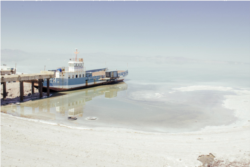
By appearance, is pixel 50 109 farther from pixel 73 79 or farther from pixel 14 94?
pixel 73 79

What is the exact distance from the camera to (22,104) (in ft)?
85.7

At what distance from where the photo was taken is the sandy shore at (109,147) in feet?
33.8

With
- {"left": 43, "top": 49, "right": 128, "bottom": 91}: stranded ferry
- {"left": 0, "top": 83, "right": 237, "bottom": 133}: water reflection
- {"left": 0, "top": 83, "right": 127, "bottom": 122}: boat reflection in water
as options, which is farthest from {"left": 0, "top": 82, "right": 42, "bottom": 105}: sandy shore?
{"left": 43, "top": 49, "right": 128, "bottom": 91}: stranded ferry

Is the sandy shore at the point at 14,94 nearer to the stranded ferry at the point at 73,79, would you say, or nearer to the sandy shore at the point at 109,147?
the stranded ferry at the point at 73,79

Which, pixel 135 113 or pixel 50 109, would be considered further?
pixel 50 109

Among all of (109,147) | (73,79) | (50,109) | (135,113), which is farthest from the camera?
(73,79)

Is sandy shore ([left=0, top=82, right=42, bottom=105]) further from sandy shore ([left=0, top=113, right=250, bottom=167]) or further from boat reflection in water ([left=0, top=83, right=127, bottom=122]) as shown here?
sandy shore ([left=0, top=113, right=250, bottom=167])

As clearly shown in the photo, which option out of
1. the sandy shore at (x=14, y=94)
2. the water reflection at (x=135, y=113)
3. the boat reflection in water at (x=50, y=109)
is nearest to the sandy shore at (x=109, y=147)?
the water reflection at (x=135, y=113)

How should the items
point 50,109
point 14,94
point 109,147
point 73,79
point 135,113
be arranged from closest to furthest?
point 109,147 → point 135,113 → point 50,109 → point 14,94 → point 73,79

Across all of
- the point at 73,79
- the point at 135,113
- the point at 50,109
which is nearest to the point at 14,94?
the point at 50,109

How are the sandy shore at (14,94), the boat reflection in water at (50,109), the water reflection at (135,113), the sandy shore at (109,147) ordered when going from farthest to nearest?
1. the sandy shore at (14,94)
2. the boat reflection in water at (50,109)
3. the water reflection at (135,113)
4. the sandy shore at (109,147)

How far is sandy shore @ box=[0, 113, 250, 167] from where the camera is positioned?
10.3 meters

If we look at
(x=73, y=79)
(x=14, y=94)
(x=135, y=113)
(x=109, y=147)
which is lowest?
(x=135, y=113)

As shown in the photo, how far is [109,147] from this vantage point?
1232 centimetres
